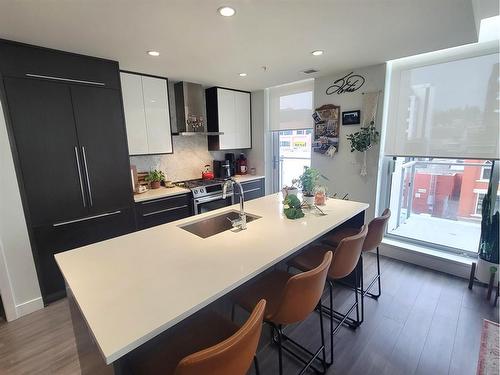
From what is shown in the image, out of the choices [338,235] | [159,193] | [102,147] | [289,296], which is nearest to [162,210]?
[159,193]

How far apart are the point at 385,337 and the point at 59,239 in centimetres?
307

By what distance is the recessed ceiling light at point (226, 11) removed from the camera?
1.63m

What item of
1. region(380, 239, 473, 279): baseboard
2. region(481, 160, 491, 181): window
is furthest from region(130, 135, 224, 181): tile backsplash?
region(481, 160, 491, 181): window

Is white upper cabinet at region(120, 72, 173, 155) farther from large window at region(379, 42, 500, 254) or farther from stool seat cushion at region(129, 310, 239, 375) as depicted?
large window at region(379, 42, 500, 254)

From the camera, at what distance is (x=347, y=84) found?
327 centimetres

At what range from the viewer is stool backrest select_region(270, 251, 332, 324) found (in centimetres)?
123

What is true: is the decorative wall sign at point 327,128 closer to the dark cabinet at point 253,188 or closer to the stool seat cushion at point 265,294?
the dark cabinet at point 253,188

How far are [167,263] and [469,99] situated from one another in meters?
3.19

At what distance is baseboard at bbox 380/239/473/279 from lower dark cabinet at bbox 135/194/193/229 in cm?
274

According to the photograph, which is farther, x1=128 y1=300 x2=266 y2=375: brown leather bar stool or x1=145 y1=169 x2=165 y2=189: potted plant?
x1=145 y1=169 x2=165 y2=189: potted plant

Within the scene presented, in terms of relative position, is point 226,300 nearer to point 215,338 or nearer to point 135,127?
point 215,338

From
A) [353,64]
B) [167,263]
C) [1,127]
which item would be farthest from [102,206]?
[353,64]

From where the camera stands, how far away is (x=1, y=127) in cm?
209

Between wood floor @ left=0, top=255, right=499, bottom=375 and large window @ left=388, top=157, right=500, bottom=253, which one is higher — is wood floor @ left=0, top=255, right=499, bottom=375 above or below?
below
